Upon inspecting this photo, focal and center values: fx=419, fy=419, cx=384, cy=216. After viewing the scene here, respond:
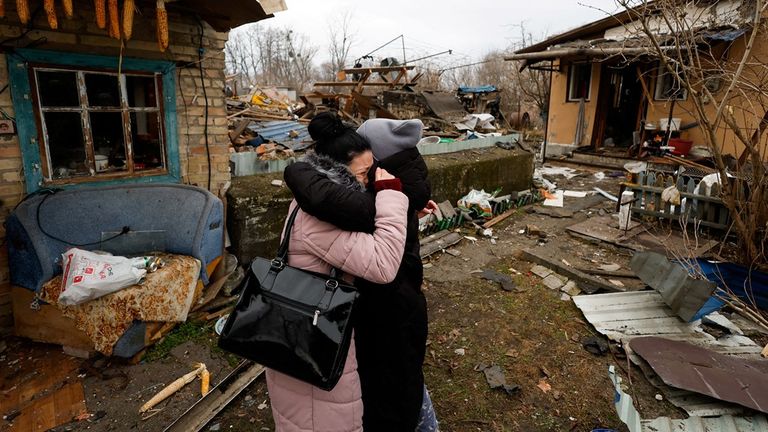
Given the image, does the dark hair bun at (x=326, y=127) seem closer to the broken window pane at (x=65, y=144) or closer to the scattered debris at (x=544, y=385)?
the scattered debris at (x=544, y=385)

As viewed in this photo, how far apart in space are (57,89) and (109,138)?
1.90 feet

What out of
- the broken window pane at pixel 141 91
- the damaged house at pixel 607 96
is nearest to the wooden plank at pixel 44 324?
the broken window pane at pixel 141 91

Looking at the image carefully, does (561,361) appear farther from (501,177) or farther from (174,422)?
(501,177)

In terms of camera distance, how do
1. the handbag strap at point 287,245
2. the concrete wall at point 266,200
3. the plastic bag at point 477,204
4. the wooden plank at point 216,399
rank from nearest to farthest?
the handbag strap at point 287,245 < the wooden plank at point 216,399 < the concrete wall at point 266,200 < the plastic bag at point 477,204

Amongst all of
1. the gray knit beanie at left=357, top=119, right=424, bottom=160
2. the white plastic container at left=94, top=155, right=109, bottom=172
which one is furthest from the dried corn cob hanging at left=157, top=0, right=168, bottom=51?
the gray knit beanie at left=357, top=119, right=424, bottom=160

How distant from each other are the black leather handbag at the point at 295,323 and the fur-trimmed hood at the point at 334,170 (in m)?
0.37

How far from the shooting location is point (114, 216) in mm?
3797

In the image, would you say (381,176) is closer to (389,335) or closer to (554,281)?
(389,335)

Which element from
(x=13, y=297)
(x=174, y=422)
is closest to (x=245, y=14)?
(x=13, y=297)

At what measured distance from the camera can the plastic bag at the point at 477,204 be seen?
7.36 metres

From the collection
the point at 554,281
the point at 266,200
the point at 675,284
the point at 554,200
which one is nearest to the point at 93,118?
the point at 266,200

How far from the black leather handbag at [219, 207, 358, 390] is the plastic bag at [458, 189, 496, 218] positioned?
5974 millimetres

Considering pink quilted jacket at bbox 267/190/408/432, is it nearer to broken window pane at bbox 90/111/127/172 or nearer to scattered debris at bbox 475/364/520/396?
scattered debris at bbox 475/364/520/396

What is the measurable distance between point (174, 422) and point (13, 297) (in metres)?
2.04
